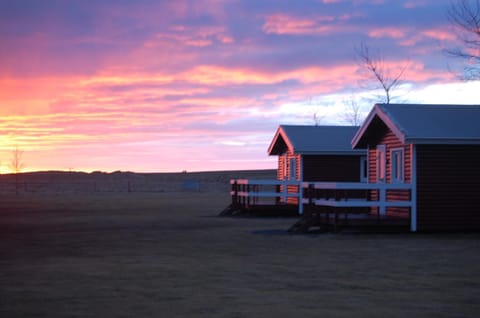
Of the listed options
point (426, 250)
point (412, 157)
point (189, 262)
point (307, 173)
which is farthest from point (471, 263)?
point (307, 173)

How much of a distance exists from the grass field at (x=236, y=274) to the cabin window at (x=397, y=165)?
9.56ft

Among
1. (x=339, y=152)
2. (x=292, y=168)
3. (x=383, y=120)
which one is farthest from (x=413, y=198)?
(x=292, y=168)

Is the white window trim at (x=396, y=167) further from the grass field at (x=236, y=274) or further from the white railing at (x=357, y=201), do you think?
the grass field at (x=236, y=274)

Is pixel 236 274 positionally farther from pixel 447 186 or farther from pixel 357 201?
pixel 447 186

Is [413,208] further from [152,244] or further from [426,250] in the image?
[152,244]

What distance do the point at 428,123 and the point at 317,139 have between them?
1333 cm

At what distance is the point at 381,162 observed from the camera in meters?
27.5

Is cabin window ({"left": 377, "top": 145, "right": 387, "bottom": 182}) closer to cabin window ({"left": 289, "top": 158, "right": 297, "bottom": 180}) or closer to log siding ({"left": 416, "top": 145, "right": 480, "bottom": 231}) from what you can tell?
log siding ({"left": 416, "top": 145, "right": 480, "bottom": 231})

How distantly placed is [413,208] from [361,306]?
14088 millimetres

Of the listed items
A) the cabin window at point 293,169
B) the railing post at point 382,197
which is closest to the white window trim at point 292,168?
the cabin window at point 293,169

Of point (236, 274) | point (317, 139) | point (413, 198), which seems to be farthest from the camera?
point (317, 139)

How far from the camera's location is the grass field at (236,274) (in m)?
10.7

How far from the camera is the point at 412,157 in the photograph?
24359 millimetres

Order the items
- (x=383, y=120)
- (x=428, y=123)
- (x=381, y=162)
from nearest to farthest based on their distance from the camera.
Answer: (x=428, y=123)
(x=383, y=120)
(x=381, y=162)
